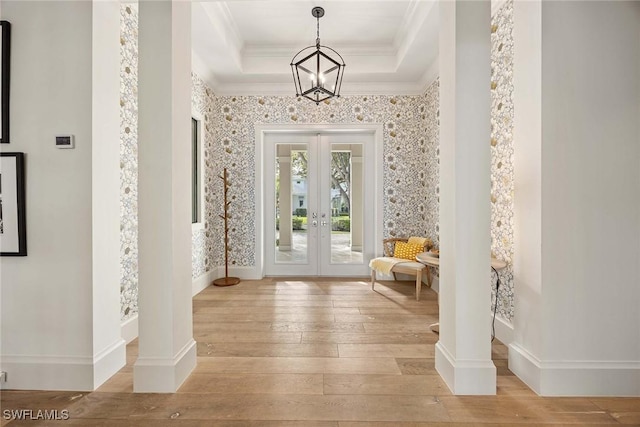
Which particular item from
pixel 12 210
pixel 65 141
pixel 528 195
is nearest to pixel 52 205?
pixel 12 210

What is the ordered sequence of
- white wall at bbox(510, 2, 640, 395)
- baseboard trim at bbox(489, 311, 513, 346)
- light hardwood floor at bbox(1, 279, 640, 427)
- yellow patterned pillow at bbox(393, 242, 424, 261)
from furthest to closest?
yellow patterned pillow at bbox(393, 242, 424, 261)
baseboard trim at bbox(489, 311, 513, 346)
white wall at bbox(510, 2, 640, 395)
light hardwood floor at bbox(1, 279, 640, 427)

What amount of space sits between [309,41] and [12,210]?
11.5 feet

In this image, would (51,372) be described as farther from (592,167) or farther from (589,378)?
(592,167)

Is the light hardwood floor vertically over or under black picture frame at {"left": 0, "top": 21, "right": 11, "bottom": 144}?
under

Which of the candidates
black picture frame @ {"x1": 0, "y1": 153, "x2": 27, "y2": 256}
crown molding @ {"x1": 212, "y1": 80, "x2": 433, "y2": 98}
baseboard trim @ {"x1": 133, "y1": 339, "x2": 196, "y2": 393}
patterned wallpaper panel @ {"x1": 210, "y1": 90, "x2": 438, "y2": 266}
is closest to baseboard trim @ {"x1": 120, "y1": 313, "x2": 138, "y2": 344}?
baseboard trim @ {"x1": 133, "y1": 339, "x2": 196, "y2": 393}

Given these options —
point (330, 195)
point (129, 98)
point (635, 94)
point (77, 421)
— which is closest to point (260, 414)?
point (77, 421)

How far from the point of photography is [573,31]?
187 cm

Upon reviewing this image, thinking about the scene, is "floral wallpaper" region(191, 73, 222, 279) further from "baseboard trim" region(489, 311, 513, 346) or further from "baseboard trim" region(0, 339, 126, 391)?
"baseboard trim" region(489, 311, 513, 346)

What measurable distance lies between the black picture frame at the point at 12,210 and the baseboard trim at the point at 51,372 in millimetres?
661

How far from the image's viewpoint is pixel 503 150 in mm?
2660

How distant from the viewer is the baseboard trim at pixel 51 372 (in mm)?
1948

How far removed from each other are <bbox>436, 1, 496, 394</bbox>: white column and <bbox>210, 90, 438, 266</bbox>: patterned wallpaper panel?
113 inches

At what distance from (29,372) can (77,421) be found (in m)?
0.60

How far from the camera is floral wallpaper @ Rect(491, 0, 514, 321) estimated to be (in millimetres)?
2568
